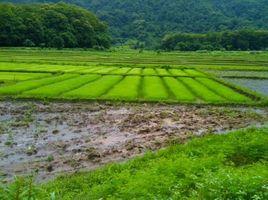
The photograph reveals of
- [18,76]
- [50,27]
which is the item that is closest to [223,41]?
[50,27]

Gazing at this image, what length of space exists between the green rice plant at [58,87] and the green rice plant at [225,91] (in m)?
8.41

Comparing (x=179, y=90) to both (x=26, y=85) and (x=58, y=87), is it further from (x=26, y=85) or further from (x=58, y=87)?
(x=26, y=85)

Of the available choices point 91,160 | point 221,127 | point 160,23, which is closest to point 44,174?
point 91,160

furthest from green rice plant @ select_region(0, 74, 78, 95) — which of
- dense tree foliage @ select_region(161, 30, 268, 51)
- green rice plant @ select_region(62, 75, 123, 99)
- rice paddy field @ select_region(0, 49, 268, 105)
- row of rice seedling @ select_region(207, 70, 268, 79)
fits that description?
dense tree foliage @ select_region(161, 30, 268, 51)

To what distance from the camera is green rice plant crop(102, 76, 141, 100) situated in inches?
977

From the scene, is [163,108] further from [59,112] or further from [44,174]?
[44,174]

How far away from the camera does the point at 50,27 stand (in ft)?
281

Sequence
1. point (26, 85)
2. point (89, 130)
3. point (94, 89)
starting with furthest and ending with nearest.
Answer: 1. point (26, 85)
2. point (94, 89)
3. point (89, 130)

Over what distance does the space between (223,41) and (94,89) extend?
73825 mm

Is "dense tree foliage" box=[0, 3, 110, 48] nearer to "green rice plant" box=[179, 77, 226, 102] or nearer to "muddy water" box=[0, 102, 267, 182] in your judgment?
"green rice plant" box=[179, 77, 226, 102]

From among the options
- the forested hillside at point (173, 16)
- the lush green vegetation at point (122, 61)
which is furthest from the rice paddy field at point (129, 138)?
the forested hillside at point (173, 16)

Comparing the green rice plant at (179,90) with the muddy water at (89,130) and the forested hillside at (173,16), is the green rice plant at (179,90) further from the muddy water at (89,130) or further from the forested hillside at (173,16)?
the forested hillside at (173,16)

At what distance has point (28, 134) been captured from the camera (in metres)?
16.5

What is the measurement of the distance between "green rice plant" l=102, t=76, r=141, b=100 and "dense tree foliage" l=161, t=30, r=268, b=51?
6577 centimetres
